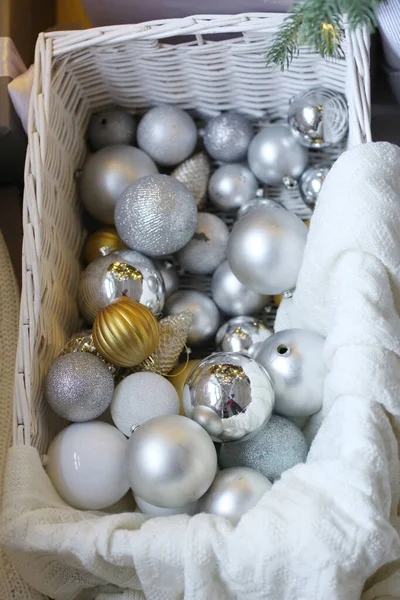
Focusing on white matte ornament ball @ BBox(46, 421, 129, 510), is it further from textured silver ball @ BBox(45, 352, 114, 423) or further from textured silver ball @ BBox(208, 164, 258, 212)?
textured silver ball @ BBox(208, 164, 258, 212)

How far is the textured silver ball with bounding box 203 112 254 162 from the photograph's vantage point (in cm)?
101

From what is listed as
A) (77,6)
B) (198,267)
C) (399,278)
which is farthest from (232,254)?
(77,6)

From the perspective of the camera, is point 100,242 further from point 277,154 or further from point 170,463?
point 170,463

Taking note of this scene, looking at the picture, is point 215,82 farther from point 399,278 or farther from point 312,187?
point 399,278

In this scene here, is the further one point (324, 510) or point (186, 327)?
point (186, 327)

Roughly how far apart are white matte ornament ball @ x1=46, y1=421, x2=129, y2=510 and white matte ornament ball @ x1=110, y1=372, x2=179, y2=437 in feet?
0.10

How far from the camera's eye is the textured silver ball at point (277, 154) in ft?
3.23

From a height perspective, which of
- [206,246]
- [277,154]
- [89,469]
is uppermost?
[277,154]

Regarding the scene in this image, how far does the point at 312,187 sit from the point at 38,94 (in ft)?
1.19

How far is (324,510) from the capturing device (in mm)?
638

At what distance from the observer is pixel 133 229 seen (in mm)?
916

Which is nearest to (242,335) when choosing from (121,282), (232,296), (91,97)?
(232,296)

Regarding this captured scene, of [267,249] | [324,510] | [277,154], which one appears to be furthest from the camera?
[277,154]

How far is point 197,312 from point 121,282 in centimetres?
12
